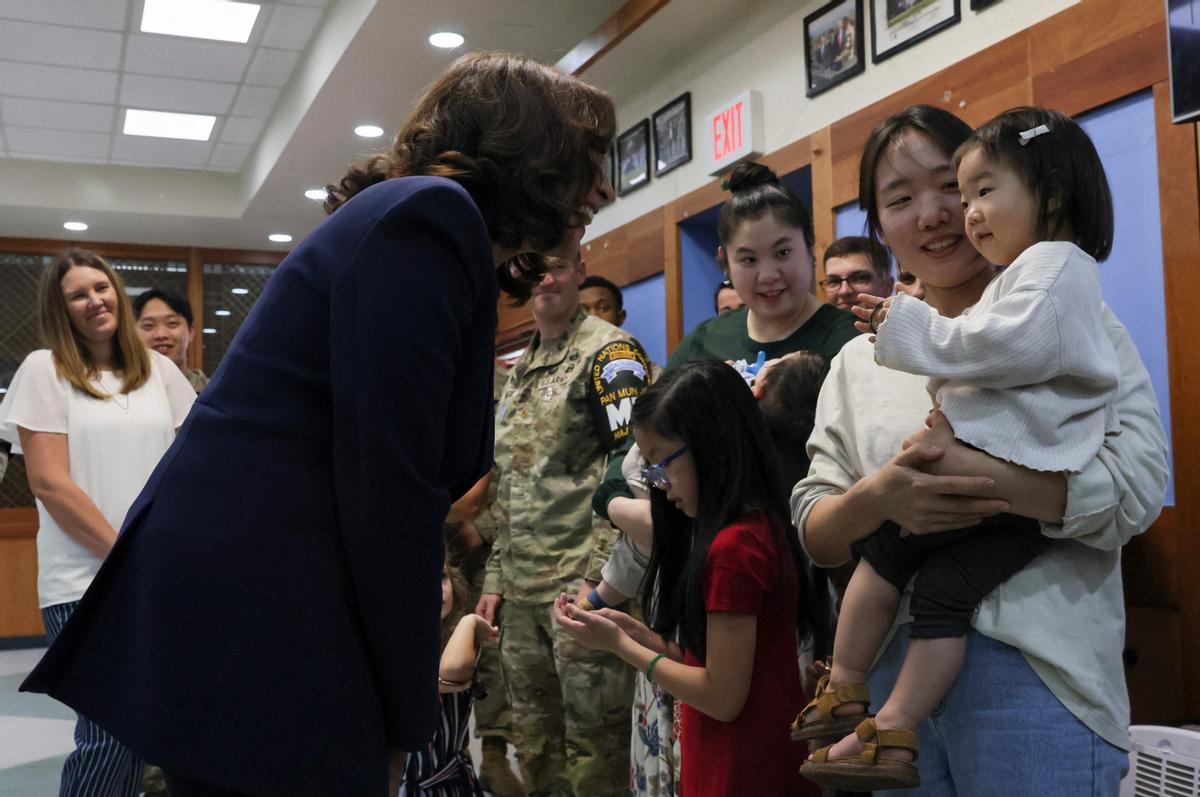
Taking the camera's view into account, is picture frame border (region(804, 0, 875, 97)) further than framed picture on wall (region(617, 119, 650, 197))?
No

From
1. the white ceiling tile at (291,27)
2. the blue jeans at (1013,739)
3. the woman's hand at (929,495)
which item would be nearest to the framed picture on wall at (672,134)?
the white ceiling tile at (291,27)

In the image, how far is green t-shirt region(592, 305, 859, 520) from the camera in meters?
2.11

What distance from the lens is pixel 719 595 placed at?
168cm

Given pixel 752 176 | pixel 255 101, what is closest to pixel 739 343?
pixel 752 176

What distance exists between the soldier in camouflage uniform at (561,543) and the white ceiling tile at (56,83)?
4455mm

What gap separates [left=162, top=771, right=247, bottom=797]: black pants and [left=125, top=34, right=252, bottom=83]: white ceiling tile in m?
5.55

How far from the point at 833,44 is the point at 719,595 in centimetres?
254

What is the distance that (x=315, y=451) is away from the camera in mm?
1026

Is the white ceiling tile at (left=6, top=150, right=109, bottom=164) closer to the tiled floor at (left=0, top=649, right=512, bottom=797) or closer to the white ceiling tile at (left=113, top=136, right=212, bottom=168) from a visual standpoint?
the white ceiling tile at (left=113, top=136, right=212, bottom=168)

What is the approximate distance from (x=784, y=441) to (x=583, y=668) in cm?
103

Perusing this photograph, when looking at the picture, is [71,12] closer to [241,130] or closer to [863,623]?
[241,130]

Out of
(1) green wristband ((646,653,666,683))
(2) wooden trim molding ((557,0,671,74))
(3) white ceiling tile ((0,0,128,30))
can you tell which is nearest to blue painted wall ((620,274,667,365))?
(2) wooden trim molding ((557,0,671,74))

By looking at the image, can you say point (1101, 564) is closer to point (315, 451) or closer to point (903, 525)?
point (903, 525)

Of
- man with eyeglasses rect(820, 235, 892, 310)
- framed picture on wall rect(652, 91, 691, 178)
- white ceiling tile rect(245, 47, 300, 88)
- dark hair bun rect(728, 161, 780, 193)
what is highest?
white ceiling tile rect(245, 47, 300, 88)
